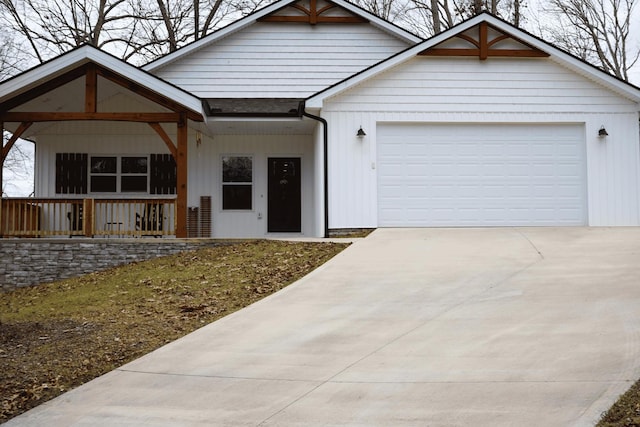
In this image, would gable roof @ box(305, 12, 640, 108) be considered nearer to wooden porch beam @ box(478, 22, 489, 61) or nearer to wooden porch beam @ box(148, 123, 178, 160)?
wooden porch beam @ box(478, 22, 489, 61)

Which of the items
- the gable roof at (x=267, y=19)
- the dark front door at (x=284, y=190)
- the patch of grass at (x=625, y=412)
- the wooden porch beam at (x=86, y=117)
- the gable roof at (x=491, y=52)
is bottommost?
the patch of grass at (x=625, y=412)

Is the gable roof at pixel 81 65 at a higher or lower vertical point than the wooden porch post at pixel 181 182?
higher

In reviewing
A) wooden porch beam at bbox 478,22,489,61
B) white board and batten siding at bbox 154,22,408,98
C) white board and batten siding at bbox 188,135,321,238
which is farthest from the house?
white board and batten siding at bbox 154,22,408,98

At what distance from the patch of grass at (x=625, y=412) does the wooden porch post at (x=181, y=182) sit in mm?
10513

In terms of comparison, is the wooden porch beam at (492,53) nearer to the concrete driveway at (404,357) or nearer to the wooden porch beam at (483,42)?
the wooden porch beam at (483,42)

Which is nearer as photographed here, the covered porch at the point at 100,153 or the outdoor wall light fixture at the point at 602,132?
the covered porch at the point at 100,153

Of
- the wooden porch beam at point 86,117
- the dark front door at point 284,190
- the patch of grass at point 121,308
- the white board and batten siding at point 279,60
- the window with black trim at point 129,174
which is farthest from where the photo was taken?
the white board and batten siding at point 279,60

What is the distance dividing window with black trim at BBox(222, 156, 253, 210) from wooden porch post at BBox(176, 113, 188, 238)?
9.39 feet

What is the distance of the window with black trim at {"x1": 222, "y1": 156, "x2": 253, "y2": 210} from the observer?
17094 millimetres

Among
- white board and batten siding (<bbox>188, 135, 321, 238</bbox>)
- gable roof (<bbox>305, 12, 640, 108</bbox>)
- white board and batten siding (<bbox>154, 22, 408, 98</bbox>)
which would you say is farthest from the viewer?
white board and batten siding (<bbox>154, 22, 408, 98</bbox>)

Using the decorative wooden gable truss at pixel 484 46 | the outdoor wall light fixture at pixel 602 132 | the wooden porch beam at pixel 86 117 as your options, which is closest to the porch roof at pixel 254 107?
the wooden porch beam at pixel 86 117

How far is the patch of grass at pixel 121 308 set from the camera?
22.0ft

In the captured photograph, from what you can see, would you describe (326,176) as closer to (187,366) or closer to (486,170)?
(486,170)

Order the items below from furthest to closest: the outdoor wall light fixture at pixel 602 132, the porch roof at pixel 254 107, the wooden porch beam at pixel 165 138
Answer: the porch roof at pixel 254 107 < the outdoor wall light fixture at pixel 602 132 < the wooden porch beam at pixel 165 138
